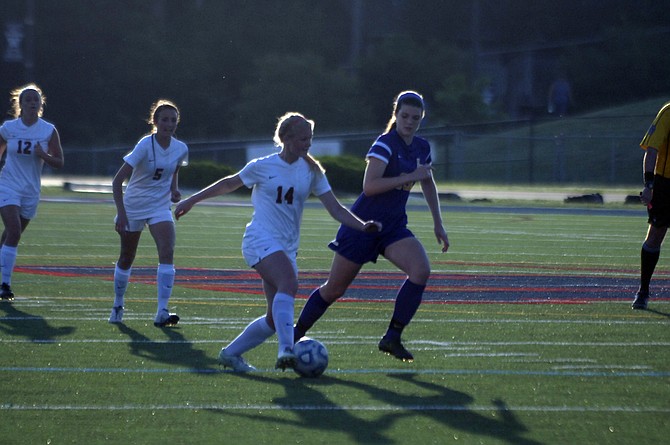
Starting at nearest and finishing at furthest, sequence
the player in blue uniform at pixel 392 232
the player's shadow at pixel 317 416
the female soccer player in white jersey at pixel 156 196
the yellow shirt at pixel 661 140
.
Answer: the player's shadow at pixel 317 416 < the player in blue uniform at pixel 392 232 < the female soccer player in white jersey at pixel 156 196 < the yellow shirt at pixel 661 140

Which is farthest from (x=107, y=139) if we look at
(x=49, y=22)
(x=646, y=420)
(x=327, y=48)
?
(x=646, y=420)

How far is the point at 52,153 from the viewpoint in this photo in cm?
1181

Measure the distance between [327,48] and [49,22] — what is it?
15.3m

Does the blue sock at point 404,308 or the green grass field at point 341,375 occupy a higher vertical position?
the blue sock at point 404,308

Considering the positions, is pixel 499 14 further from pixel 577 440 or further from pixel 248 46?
pixel 577 440

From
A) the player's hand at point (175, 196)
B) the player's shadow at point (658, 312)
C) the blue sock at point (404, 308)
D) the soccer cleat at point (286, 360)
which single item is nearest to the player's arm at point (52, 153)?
the player's hand at point (175, 196)

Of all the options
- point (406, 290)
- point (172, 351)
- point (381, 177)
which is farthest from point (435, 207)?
point (172, 351)

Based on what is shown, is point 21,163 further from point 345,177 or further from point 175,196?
point 345,177

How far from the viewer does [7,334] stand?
9328 millimetres

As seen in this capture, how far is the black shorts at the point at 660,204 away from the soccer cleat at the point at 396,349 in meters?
3.70

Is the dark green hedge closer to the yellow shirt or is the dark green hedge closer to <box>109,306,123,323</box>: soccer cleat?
the yellow shirt

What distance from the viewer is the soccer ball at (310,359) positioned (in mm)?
7551

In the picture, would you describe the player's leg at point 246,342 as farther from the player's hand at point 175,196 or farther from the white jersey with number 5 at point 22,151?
the white jersey with number 5 at point 22,151

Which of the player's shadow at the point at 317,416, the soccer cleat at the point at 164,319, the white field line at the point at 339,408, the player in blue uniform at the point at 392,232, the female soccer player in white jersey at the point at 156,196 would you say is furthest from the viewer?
the female soccer player in white jersey at the point at 156,196
